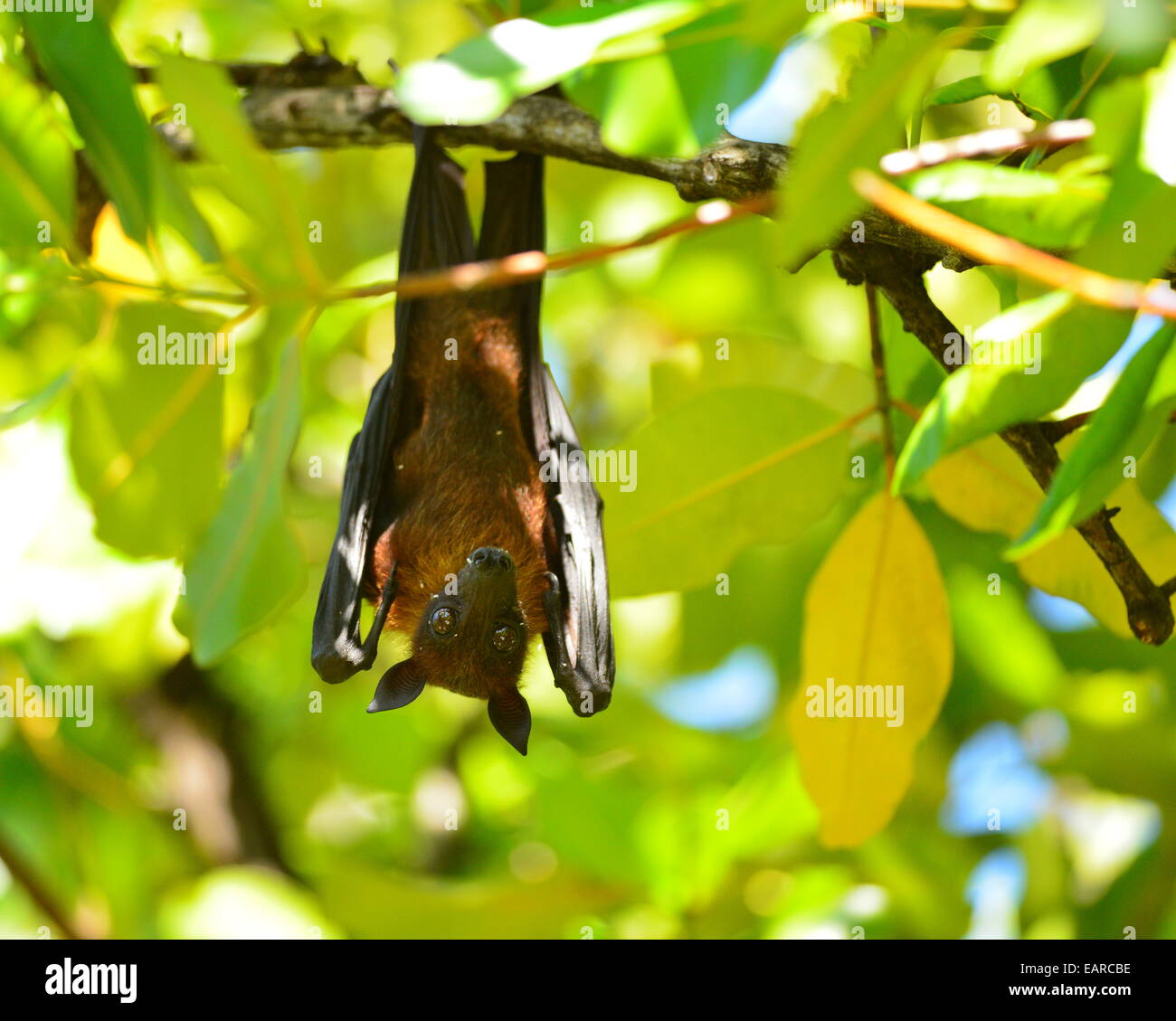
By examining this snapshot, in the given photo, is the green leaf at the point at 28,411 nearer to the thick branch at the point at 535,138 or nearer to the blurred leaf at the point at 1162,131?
the thick branch at the point at 535,138

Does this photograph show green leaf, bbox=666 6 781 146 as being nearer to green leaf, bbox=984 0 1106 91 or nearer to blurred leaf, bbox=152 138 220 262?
green leaf, bbox=984 0 1106 91

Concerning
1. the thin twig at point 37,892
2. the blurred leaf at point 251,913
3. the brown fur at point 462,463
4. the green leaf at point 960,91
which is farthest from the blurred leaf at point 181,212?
the thin twig at point 37,892

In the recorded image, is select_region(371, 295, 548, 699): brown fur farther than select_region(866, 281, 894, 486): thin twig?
Yes

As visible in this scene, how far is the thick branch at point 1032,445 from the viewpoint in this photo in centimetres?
234

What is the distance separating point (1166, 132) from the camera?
1.53 meters

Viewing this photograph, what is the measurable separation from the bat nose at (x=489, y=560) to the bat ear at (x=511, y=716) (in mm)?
425

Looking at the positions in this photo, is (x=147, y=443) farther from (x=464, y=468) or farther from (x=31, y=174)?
(x=464, y=468)

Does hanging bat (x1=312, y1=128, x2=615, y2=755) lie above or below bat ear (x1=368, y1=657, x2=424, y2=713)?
above

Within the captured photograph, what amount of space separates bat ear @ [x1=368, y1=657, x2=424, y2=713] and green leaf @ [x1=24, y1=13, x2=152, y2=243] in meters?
1.61

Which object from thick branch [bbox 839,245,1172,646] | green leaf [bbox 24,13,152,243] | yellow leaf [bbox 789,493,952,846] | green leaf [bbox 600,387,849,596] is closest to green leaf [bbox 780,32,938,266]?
thick branch [bbox 839,245,1172,646]

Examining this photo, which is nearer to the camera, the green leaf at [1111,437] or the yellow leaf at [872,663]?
the green leaf at [1111,437]

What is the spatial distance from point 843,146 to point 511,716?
7.87 ft

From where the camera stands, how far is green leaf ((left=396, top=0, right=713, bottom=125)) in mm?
Result: 1596

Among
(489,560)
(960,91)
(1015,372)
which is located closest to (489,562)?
(489,560)
